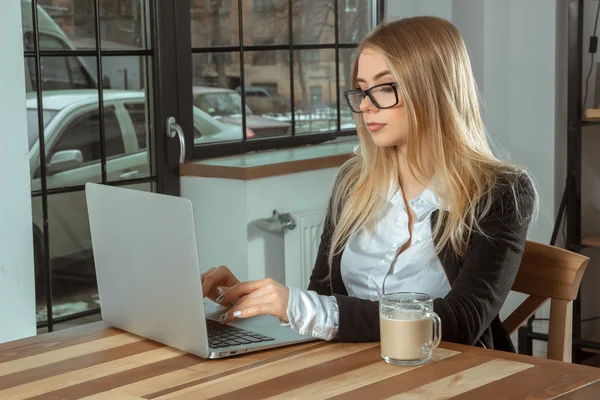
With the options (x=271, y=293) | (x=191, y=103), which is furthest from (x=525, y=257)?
(x=191, y=103)

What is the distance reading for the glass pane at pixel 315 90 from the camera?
344 cm

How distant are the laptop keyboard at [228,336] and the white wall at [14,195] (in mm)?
999

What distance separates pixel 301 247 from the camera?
10.2 ft

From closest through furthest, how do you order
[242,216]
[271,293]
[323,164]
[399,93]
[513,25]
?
[271,293] < [399,93] < [242,216] < [323,164] < [513,25]

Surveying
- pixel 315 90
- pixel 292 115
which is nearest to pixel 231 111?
pixel 292 115

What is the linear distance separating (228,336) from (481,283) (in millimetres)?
458

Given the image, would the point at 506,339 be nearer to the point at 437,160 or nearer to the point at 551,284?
the point at 551,284

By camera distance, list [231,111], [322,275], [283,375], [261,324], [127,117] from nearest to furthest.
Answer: [283,375] < [261,324] < [322,275] < [127,117] < [231,111]

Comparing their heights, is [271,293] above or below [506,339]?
above

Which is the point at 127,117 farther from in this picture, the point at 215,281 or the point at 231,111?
the point at 215,281

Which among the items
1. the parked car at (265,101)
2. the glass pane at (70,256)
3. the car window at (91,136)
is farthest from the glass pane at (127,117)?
the parked car at (265,101)

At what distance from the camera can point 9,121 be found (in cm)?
241

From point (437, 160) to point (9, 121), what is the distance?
1.14 m

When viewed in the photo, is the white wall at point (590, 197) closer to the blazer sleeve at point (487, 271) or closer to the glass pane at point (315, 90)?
the glass pane at point (315, 90)
